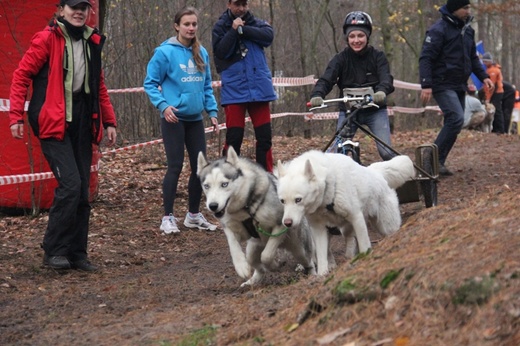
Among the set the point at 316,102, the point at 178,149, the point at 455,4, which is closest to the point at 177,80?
the point at 178,149

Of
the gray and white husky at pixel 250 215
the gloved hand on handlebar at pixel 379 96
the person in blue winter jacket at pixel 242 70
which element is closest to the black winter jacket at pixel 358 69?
the gloved hand on handlebar at pixel 379 96

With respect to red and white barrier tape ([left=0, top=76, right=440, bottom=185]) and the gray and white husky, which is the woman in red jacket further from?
red and white barrier tape ([left=0, top=76, right=440, bottom=185])

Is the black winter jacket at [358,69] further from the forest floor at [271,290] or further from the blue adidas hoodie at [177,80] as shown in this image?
the forest floor at [271,290]

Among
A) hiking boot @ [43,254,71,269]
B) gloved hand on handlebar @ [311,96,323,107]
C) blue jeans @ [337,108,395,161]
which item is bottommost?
hiking boot @ [43,254,71,269]

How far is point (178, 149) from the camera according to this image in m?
8.80

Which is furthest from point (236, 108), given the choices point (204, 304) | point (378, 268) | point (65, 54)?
point (378, 268)

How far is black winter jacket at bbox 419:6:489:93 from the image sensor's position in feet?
36.0

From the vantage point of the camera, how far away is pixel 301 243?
647 centimetres

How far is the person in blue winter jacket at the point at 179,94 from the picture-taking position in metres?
8.76

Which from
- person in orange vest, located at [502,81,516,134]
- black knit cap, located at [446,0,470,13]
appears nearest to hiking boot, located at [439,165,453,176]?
black knit cap, located at [446,0,470,13]

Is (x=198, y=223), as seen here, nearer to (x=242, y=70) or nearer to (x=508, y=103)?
(x=242, y=70)

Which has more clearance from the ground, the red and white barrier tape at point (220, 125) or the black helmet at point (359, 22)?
the black helmet at point (359, 22)

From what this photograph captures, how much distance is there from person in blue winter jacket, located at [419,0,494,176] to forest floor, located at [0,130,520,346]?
213 centimetres

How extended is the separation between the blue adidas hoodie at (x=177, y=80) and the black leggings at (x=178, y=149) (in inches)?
4.6
